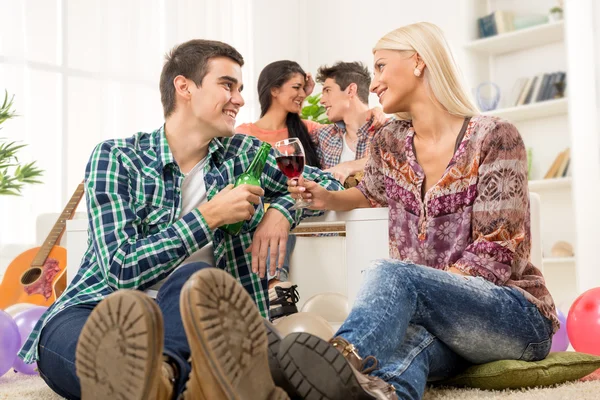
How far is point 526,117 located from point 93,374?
4435 millimetres

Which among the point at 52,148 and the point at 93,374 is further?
the point at 52,148

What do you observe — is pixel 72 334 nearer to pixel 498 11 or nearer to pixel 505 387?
pixel 505 387

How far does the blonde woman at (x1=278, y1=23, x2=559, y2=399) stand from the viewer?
4.14 ft

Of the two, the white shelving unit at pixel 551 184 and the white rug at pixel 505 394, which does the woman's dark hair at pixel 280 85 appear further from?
the white rug at pixel 505 394

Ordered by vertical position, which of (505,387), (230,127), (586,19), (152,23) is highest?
(152,23)

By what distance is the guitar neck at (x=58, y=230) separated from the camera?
3293 mm

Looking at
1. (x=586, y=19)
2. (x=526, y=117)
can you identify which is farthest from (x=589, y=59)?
(x=526, y=117)

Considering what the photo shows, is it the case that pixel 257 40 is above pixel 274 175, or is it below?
above

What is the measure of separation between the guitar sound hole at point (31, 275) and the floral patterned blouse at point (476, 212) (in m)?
2.21

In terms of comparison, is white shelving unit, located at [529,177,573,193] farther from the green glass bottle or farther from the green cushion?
the green glass bottle

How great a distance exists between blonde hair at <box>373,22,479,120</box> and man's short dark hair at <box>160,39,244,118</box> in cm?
46

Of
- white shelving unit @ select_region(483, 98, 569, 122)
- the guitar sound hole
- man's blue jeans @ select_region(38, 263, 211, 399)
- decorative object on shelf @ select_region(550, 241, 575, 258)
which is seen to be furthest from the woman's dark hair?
man's blue jeans @ select_region(38, 263, 211, 399)

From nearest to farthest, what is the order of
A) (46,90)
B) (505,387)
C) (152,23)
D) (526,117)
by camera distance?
(505,387), (46,90), (526,117), (152,23)

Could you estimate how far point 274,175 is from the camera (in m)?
1.91
